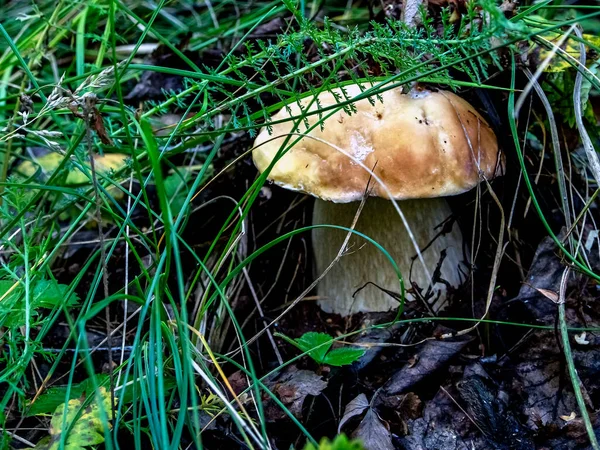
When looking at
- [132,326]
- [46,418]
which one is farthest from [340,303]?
[46,418]

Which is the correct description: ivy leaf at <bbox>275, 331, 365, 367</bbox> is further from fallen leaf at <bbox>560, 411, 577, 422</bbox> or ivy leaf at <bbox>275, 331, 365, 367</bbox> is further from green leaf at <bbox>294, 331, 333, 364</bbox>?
fallen leaf at <bbox>560, 411, 577, 422</bbox>

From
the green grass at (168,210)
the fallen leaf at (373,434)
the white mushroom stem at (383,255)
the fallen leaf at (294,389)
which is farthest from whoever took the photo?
the white mushroom stem at (383,255)

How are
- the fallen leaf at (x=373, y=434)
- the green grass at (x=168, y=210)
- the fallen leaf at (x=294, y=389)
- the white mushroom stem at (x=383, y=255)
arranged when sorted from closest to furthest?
1. the green grass at (x=168, y=210)
2. the fallen leaf at (x=373, y=434)
3. the fallen leaf at (x=294, y=389)
4. the white mushroom stem at (x=383, y=255)

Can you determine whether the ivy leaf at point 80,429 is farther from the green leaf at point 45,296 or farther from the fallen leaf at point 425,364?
the fallen leaf at point 425,364

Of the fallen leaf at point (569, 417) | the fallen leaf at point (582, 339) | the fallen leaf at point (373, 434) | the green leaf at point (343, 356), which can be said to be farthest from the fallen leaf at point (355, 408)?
the fallen leaf at point (582, 339)

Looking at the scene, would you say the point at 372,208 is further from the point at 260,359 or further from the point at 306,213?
the point at 260,359

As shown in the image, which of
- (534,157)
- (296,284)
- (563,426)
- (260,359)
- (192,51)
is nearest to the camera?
(563,426)

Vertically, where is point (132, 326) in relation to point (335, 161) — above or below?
below
